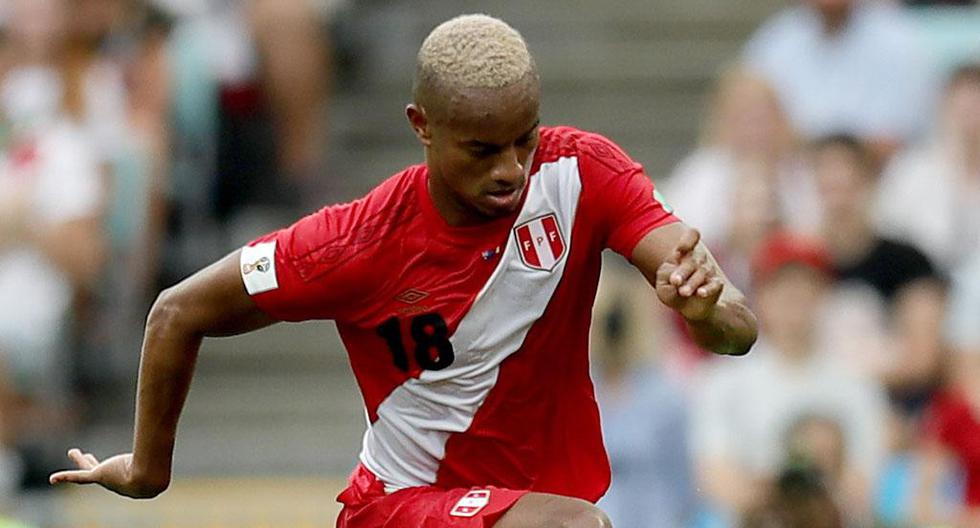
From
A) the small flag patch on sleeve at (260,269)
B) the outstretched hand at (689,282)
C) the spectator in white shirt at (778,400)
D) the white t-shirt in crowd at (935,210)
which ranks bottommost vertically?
the spectator in white shirt at (778,400)

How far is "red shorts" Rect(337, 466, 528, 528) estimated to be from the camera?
5215 mm

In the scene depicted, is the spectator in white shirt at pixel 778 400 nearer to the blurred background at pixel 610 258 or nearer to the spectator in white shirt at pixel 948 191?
the blurred background at pixel 610 258

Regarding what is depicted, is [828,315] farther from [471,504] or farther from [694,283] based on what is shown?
[694,283]

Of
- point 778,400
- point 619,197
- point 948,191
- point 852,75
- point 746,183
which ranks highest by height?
point 619,197

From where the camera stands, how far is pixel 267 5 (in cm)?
1109

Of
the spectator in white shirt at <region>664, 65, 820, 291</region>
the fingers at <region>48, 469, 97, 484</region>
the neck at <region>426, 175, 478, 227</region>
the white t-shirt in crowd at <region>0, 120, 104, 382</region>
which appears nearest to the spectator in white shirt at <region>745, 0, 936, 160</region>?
the spectator in white shirt at <region>664, 65, 820, 291</region>

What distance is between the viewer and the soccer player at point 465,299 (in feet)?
16.5

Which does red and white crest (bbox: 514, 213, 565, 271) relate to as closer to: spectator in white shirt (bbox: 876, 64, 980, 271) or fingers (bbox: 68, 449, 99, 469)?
fingers (bbox: 68, 449, 99, 469)

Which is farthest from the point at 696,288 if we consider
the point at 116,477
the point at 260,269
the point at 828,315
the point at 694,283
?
the point at 828,315

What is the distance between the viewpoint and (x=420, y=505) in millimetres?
5426

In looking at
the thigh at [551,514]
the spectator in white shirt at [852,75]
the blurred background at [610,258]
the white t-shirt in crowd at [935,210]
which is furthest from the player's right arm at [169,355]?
the spectator in white shirt at [852,75]

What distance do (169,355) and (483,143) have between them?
108cm

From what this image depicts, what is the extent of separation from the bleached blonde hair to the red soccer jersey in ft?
1.22

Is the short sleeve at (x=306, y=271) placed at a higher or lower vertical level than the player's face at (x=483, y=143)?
lower
